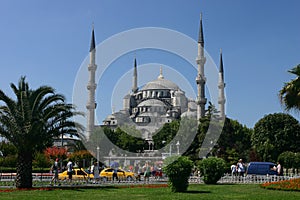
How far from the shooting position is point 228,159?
38438 mm

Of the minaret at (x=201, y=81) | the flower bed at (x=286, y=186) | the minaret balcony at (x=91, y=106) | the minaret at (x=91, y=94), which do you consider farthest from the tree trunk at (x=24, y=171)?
the minaret balcony at (x=91, y=106)

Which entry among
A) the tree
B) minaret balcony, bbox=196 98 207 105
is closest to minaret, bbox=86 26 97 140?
minaret balcony, bbox=196 98 207 105

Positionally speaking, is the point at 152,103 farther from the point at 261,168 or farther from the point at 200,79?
the point at 261,168

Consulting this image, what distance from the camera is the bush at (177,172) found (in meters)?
12.5

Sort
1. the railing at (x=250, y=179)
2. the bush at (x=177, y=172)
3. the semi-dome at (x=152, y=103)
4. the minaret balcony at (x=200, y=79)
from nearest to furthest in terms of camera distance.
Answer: the bush at (x=177, y=172)
the railing at (x=250, y=179)
the minaret balcony at (x=200, y=79)
the semi-dome at (x=152, y=103)

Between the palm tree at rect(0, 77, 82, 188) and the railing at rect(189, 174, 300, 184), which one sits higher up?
the palm tree at rect(0, 77, 82, 188)

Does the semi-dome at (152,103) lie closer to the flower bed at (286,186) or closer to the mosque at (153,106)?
the mosque at (153,106)

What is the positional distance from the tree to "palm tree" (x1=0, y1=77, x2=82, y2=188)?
2626cm

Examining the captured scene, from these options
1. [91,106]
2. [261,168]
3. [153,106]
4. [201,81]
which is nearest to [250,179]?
[261,168]

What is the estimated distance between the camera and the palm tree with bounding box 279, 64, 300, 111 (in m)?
14.2

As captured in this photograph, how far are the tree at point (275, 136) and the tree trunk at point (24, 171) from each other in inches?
1071

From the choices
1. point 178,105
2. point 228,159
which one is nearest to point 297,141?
point 228,159

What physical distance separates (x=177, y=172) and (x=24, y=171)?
559 cm

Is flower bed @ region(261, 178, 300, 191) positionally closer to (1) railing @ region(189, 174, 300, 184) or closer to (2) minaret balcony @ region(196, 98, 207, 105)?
(1) railing @ region(189, 174, 300, 184)
